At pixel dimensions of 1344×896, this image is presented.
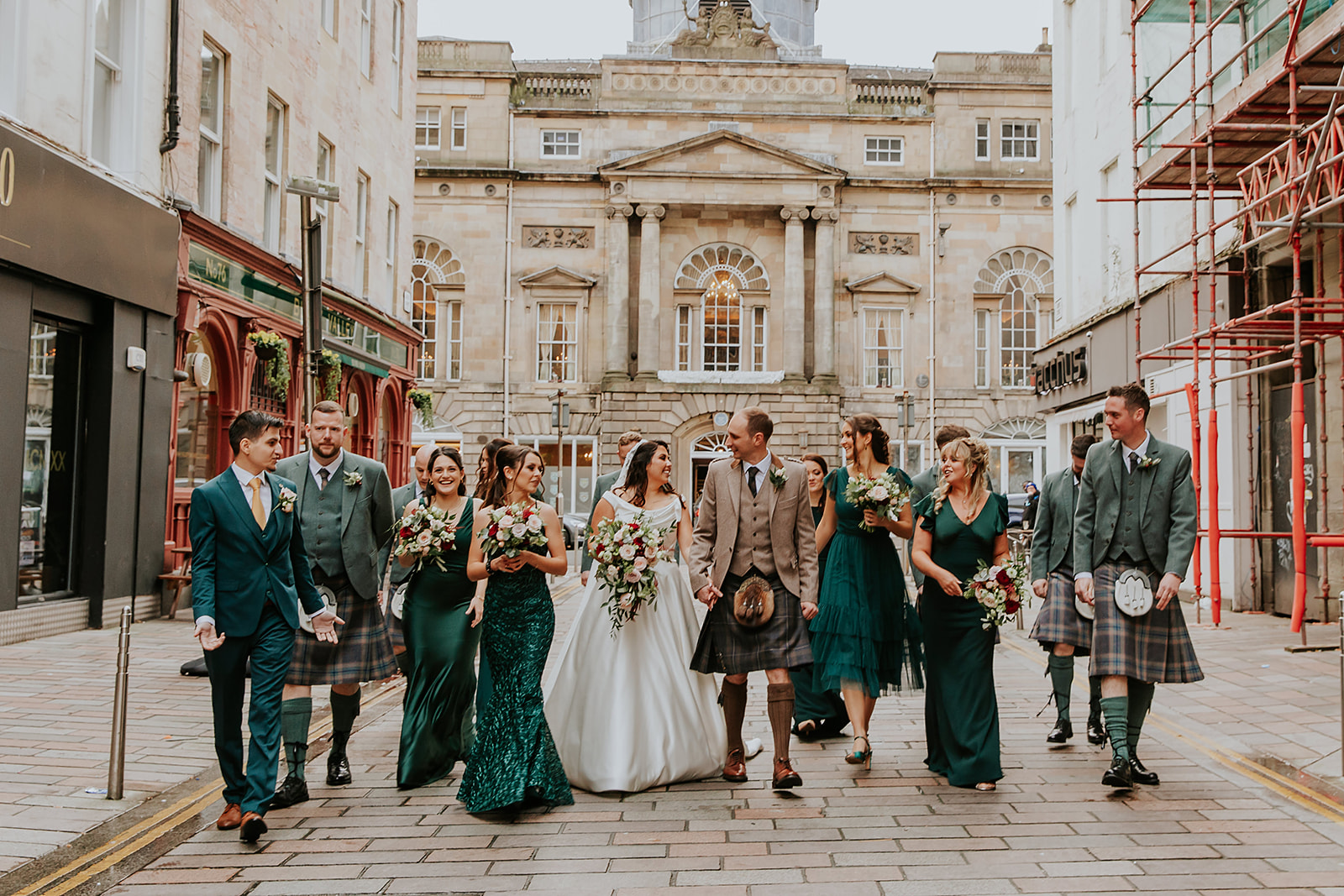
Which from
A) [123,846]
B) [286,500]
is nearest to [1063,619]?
[286,500]

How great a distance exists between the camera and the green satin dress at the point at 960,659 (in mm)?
6320

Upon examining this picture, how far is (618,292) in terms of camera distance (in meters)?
39.3

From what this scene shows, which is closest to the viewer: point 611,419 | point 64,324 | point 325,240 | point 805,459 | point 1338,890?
point 1338,890

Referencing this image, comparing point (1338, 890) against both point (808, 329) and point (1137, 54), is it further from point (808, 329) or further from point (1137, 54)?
point (808, 329)

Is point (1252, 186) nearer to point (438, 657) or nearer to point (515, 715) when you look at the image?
point (438, 657)

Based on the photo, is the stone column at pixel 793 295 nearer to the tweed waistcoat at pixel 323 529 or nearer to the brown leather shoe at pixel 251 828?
the tweed waistcoat at pixel 323 529

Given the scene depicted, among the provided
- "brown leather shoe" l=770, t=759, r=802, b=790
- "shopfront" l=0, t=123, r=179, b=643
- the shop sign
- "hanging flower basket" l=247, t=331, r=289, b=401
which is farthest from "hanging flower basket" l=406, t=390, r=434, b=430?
"brown leather shoe" l=770, t=759, r=802, b=790

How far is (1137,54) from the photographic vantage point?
17656 mm

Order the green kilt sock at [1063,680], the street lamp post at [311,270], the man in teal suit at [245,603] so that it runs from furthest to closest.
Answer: the street lamp post at [311,270] → the green kilt sock at [1063,680] → the man in teal suit at [245,603]

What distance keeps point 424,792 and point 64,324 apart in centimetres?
851

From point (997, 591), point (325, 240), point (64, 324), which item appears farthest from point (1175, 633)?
point (325, 240)

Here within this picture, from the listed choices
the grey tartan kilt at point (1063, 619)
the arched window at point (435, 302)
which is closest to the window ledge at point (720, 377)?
the arched window at point (435, 302)

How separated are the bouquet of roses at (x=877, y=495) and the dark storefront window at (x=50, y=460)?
8709 mm

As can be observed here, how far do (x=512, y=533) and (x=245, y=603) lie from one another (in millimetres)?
1326
